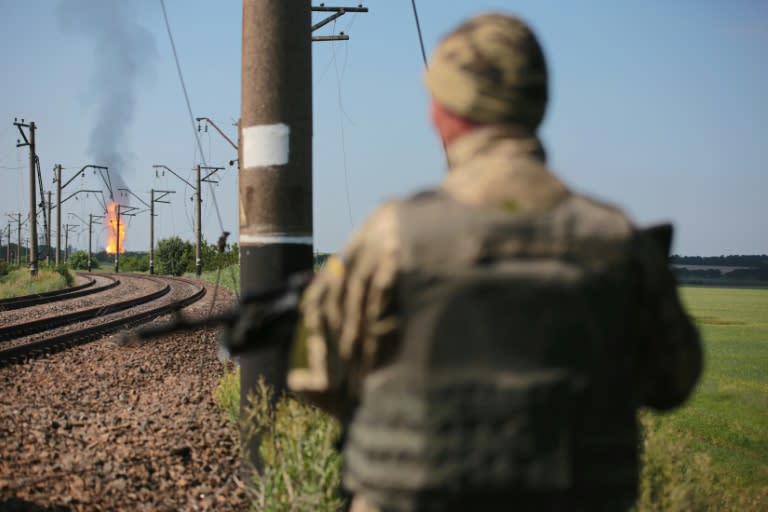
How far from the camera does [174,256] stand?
64188 mm

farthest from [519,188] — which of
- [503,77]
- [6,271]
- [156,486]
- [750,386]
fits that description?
[6,271]

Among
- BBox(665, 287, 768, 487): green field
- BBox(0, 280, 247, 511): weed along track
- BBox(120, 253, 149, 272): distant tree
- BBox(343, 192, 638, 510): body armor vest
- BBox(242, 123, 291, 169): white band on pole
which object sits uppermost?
BBox(242, 123, 291, 169): white band on pole

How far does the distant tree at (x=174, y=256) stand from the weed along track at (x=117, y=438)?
52928mm

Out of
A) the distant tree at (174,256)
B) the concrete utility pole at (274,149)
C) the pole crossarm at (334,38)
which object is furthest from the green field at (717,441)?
the distant tree at (174,256)

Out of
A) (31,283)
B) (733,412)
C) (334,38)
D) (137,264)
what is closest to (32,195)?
(31,283)

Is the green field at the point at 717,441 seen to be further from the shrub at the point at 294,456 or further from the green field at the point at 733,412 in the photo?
the shrub at the point at 294,456

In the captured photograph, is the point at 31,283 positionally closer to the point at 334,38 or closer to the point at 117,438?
the point at 334,38

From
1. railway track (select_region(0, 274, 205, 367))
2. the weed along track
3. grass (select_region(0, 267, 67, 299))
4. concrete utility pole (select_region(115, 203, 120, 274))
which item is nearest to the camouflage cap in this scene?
the weed along track

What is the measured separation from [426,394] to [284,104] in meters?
3.10

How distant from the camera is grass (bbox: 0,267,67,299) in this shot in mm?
28906

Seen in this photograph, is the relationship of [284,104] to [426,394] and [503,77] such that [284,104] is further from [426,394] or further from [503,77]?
[426,394]

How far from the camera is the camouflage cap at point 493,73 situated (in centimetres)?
176

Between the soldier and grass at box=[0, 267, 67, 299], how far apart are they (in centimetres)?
2945

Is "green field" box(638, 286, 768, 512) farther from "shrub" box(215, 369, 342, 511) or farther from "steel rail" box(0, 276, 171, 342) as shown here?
"steel rail" box(0, 276, 171, 342)
